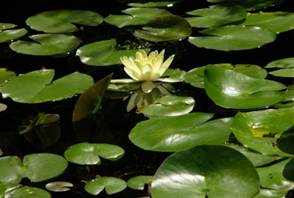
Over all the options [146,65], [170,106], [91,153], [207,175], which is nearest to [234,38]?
[146,65]

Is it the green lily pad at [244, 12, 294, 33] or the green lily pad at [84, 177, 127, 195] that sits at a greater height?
the green lily pad at [244, 12, 294, 33]

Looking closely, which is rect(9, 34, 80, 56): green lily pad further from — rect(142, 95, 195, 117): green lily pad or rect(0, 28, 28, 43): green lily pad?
rect(142, 95, 195, 117): green lily pad

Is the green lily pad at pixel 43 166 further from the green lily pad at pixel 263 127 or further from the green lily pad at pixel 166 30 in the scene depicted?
the green lily pad at pixel 166 30

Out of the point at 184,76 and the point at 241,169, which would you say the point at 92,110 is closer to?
the point at 184,76

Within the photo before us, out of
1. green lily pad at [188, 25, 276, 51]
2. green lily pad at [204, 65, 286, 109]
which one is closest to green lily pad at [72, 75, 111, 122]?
green lily pad at [204, 65, 286, 109]

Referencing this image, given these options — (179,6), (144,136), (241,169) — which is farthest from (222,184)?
(179,6)

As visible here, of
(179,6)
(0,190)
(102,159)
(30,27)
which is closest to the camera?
(0,190)
